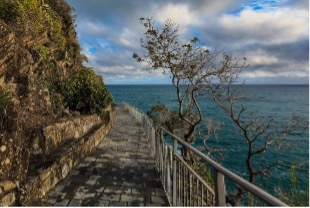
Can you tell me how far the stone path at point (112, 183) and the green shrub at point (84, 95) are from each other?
12.4ft

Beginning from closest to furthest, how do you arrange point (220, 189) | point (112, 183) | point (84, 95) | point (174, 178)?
point (220, 189)
point (174, 178)
point (112, 183)
point (84, 95)

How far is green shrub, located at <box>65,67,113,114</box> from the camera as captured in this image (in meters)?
12.7

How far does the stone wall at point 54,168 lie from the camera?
441cm

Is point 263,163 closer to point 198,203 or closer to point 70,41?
point 70,41

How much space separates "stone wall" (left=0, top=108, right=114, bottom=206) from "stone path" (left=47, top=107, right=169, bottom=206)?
0.67 feet

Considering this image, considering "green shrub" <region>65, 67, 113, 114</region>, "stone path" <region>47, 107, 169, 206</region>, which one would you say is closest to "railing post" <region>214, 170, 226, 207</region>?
"stone path" <region>47, 107, 169, 206</region>

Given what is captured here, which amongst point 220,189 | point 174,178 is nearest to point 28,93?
point 174,178

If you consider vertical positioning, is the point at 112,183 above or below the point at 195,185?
below

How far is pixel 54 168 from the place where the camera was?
5.89 m

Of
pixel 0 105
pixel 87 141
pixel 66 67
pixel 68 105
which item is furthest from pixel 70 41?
pixel 0 105

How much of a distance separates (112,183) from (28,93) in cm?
364

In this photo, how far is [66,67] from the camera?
43.8 feet

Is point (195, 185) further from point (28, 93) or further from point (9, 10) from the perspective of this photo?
point (9, 10)

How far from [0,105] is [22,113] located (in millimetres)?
1286
